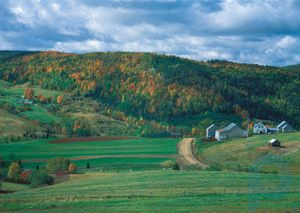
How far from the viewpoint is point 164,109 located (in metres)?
167

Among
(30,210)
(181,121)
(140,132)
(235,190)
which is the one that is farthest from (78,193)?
(181,121)

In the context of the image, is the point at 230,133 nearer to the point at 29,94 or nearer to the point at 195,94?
the point at 195,94

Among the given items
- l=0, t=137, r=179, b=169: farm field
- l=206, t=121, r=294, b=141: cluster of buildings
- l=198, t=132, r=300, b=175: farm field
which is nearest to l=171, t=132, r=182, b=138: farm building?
l=206, t=121, r=294, b=141: cluster of buildings

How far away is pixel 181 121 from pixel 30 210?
12110 centimetres

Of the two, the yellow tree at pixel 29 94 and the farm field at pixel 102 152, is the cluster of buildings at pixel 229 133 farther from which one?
the yellow tree at pixel 29 94

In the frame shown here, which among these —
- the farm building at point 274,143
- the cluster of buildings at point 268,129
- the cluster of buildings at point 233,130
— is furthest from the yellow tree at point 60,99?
the farm building at point 274,143

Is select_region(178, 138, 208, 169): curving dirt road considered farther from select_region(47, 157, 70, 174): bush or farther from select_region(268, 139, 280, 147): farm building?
select_region(47, 157, 70, 174): bush

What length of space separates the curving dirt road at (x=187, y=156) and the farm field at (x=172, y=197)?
30496 millimetres

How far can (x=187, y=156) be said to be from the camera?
99.6 meters

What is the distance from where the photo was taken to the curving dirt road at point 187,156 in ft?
284

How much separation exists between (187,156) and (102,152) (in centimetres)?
1842

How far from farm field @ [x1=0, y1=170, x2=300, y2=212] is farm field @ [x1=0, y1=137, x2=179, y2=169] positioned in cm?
3809

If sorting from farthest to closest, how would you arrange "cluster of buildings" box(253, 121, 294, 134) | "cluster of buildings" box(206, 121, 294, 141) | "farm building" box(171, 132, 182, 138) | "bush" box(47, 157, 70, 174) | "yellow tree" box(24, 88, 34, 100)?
1. "yellow tree" box(24, 88, 34, 100)
2. "farm building" box(171, 132, 182, 138)
3. "cluster of buildings" box(253, 121, 294, 134)
4. "cluster of buildings" box(206, 121, 294, 141)
5. "bush" box(47, 157, 70, 174)

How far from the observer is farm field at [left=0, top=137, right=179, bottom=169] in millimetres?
95438
